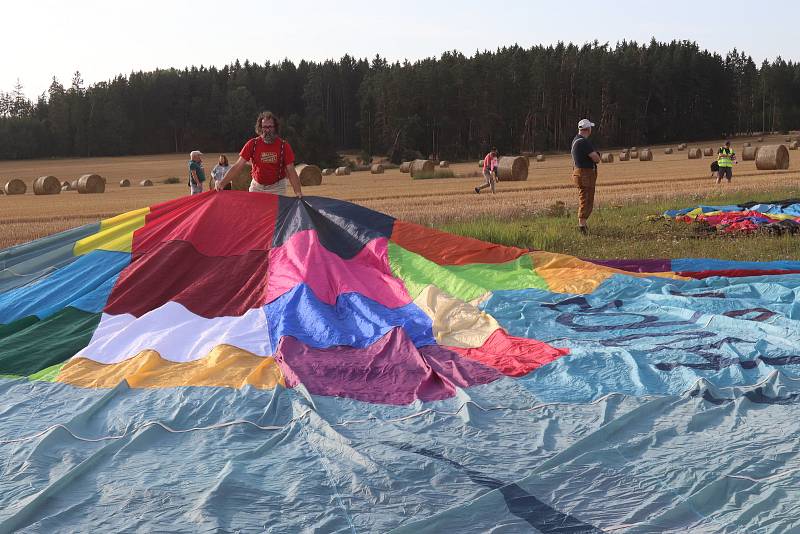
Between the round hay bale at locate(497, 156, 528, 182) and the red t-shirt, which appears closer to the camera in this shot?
the red t-shirt

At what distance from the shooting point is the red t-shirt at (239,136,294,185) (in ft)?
24.3

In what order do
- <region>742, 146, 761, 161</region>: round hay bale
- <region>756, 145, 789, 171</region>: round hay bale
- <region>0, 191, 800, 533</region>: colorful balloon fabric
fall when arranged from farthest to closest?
<region>742, 146, 761, 161</region>: round hay bale
<region>756, 145, 789, 171</region>: round hay bale
<region>0, 191, 800, 533</region>: colorful balloon fabric

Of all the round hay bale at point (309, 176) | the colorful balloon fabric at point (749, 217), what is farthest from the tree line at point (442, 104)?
the colorful balloon fabric at point (749, 217)

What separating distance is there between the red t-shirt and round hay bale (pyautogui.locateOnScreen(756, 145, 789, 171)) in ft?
78.3

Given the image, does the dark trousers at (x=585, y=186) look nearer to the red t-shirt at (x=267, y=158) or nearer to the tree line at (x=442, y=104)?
the red t-shirt at (x=267, y=158)

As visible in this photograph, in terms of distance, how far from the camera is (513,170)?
29.3 metres

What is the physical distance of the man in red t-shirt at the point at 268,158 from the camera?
7.35m

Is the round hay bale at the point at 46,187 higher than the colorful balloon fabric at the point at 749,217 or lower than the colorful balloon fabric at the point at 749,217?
higher

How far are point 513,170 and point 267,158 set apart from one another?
22.6 m

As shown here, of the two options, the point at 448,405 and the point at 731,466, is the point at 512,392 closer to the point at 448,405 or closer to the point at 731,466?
the point at 448,405

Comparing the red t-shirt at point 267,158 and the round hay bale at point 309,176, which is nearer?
the red t-shirt at point 267,158

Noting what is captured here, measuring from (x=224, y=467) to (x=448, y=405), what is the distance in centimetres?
123

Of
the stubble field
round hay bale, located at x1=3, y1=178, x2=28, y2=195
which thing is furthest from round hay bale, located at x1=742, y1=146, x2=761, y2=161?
round hay bale, located at x1=3, y1=178, x2=28, y2=195

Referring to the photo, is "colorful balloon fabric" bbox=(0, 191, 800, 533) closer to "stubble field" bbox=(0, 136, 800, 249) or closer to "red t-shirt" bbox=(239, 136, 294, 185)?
"red t-shirt" bbox=(239, 136, 294, 185)
